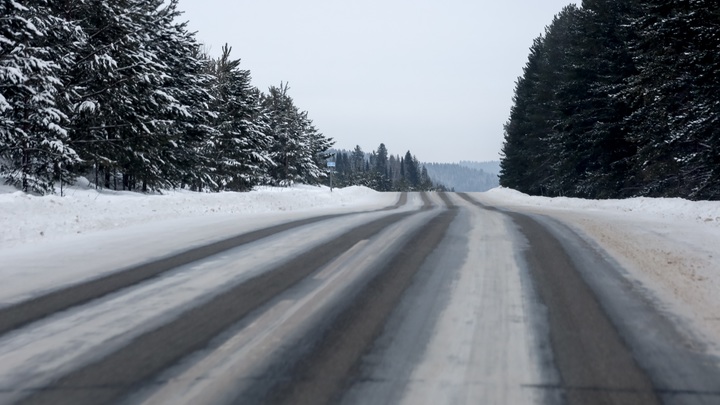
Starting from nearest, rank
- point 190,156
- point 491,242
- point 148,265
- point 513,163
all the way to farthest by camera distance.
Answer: point 148,265
point 491,242
point 190,156
point 513,163

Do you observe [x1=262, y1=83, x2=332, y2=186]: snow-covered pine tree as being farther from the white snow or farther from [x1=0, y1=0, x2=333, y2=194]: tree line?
the white snow

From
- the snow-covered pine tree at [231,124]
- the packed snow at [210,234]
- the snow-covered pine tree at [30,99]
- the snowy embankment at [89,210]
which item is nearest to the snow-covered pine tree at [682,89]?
the packed snow at [210,234]

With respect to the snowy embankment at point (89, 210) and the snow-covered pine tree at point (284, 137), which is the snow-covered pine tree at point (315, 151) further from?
the snowy embankment at point (89, 210)

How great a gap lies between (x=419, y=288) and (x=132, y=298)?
3.13 metres

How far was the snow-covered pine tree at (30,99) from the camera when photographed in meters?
15.4

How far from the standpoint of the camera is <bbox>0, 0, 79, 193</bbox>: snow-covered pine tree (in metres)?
15.4

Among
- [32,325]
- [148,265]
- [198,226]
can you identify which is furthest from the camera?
[198,226]

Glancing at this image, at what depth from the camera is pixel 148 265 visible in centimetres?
702

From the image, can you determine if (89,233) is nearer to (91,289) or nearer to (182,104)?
(91,289)

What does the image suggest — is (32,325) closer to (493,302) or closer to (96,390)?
(96,390)

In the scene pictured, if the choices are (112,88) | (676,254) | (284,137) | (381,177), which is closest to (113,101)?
(112,88)

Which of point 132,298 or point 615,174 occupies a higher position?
point 615,174

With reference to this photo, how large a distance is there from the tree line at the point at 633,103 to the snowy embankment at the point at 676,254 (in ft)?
15.2

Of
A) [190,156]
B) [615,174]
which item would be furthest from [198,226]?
[615,174]
